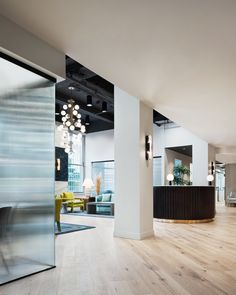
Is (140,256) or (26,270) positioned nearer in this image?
(26,270)

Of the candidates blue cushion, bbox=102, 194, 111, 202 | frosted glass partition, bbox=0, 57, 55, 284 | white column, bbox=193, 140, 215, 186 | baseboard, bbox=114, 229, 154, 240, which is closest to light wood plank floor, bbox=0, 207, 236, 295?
baseboard, bbox=114, 229, 154, 240

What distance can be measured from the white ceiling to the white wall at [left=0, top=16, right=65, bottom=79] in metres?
0.09

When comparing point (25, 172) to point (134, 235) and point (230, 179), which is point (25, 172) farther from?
point (230, 179)

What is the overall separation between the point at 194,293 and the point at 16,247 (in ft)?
6.66

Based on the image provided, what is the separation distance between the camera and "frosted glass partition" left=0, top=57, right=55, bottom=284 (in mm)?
3367

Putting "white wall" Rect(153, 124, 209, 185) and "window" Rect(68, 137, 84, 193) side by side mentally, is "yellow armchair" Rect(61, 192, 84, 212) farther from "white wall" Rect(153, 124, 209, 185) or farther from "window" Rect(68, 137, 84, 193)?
"white wall" Rect(153, 124, 209, 185)

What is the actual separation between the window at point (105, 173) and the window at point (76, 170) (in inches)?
26.9

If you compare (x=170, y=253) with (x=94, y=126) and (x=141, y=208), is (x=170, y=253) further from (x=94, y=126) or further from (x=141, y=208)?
(x=94, y=126)

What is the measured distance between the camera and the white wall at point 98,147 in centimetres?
1493

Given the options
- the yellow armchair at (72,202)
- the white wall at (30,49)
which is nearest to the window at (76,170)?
the yellow armchair at (72,202)

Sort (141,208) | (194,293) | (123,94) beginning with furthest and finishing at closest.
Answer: (123,94) < (141,208) < (194,293)

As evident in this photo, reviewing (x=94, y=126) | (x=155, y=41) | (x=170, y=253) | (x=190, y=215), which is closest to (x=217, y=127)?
(x=190, y=215)

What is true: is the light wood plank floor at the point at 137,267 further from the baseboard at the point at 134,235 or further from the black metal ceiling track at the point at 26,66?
the black metal ceiling track at the point at 26,66

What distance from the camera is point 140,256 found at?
179 inches
